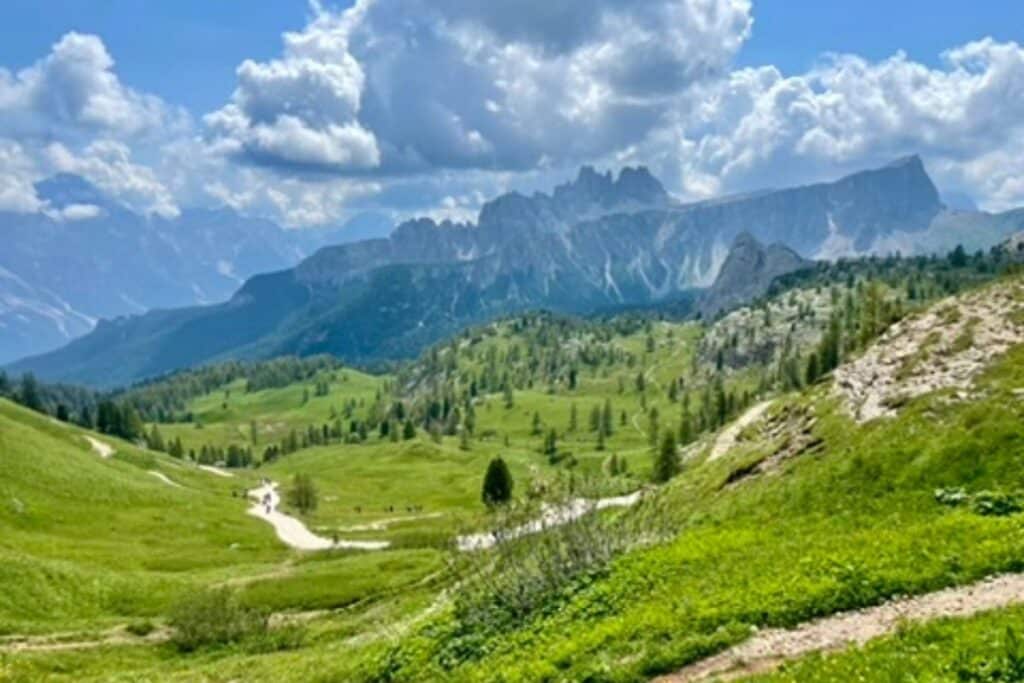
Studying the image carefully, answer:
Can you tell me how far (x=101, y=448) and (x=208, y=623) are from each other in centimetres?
12846

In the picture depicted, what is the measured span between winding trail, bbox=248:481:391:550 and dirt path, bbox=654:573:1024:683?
97.2m

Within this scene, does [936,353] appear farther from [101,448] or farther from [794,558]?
[101,448]

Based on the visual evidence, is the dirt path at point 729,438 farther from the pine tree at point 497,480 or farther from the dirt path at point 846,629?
the dirt path at point 846,629

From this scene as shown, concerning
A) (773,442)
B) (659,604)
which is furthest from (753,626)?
(773,442)

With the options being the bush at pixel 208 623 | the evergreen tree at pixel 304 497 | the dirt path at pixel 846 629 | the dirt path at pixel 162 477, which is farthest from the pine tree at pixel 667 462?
the dirt path at pixel 162 477

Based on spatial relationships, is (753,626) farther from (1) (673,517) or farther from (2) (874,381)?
(2) (874,381)

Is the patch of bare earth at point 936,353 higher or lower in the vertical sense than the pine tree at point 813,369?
higher

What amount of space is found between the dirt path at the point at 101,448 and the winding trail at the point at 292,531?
28.1 metres

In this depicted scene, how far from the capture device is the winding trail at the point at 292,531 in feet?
408

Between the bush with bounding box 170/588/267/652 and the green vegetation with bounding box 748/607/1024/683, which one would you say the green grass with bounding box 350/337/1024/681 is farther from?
the bush with bounding box 170/588/267/652

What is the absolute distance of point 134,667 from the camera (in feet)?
177

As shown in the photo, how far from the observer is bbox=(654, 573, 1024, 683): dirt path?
2191 centimetres

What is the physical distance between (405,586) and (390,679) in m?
43.0

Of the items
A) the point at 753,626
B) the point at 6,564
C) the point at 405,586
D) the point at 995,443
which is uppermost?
the point at 995,443
